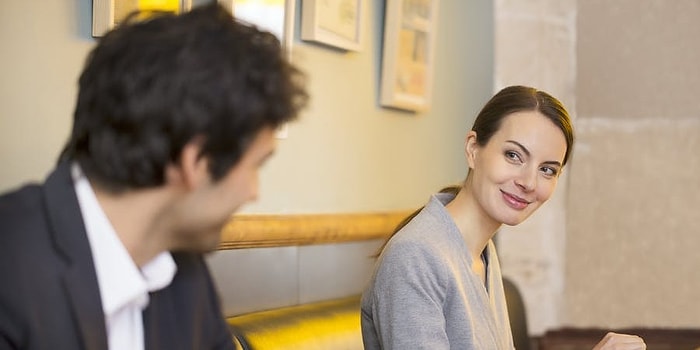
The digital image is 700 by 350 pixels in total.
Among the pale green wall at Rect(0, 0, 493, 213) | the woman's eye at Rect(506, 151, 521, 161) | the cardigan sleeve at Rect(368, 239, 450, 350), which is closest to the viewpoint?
the pale green wall at Rect(0, 0, 493, 213)

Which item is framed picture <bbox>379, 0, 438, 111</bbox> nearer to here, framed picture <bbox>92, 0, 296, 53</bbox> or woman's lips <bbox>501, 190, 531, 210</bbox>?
framed picture <bbox>92, 0, 296, 53</bbox>

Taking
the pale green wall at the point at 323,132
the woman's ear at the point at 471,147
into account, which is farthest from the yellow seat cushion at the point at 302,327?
the woman's ear at the point at 471,147

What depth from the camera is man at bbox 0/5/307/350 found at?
143 cm

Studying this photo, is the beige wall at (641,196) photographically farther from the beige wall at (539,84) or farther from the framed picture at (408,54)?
the framed picture at (408,54)

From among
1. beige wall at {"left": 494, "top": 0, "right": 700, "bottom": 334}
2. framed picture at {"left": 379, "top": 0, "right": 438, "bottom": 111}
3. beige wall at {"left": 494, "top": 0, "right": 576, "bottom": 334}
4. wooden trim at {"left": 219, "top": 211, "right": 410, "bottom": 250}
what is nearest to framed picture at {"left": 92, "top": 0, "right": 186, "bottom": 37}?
wooden trim at {"left": 219, "top": 211, "right": 410, "bottom": 250}

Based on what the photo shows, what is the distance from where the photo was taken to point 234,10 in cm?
292

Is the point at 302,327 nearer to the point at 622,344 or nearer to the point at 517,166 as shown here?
the point at 517,166

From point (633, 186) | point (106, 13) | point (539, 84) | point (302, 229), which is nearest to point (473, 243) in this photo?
point (302, 229)

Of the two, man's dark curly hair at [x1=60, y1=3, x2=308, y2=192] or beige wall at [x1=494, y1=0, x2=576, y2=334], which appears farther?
beige wall at [x1=494, y1=0, x2=576, y2=334]

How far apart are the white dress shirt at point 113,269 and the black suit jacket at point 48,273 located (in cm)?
2

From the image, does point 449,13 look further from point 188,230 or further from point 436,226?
point 188,230

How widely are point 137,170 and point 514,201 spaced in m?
1.49

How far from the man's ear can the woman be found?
3.74 ft

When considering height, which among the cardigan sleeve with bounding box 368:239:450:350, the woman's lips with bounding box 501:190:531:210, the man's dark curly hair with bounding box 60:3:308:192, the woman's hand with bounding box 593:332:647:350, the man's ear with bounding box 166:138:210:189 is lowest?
the woman's hand with bounding box 593:332:647:350
